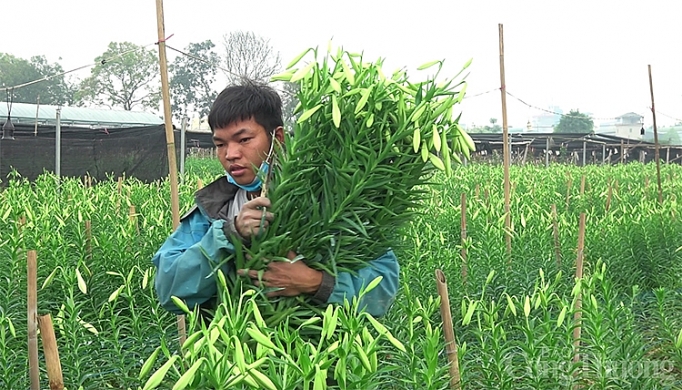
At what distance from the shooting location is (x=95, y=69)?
152 feet

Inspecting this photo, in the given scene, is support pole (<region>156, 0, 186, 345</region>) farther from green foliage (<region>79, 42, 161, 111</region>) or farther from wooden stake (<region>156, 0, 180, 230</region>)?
green foliage (<region>79, 42, 161, 111</region>)

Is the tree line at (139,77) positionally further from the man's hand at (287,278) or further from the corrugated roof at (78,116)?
the man's hand at (287,278)

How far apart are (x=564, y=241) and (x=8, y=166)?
8.61 metres

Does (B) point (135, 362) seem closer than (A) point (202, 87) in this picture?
Yes

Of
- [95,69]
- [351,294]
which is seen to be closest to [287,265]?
[351,294]

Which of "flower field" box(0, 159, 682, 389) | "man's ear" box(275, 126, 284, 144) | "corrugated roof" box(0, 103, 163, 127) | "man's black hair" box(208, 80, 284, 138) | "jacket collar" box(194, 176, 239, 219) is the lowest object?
"flower field" box(0, 159, 682, 389)

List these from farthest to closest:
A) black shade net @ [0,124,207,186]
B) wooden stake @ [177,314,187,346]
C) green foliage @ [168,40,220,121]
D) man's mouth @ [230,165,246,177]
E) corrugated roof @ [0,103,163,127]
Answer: green foliage @ [168,40,220,121]
corrugated roof @ [0,103,163,127]
black shade net @ [0,124,207,186]
wooden stake @ [177,314,187,346]
man's mouth @ [230,165,246,177]

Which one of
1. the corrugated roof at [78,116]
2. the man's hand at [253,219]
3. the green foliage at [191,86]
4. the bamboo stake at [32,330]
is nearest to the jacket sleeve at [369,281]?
the man's hand at [253,219]

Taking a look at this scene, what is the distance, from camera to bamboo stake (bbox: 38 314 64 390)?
1683mm

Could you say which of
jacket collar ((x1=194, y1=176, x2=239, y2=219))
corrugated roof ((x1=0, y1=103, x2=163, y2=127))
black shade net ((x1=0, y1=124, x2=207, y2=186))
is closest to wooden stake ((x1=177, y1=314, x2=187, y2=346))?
jacket collar ((x1=194, y1=176, x2=239, y2=219))

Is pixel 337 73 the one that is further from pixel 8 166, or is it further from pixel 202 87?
pixel 202 87

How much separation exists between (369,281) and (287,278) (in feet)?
0.76

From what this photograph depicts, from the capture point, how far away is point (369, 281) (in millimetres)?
1790

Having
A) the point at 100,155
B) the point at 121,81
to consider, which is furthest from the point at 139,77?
the point at 100,155
